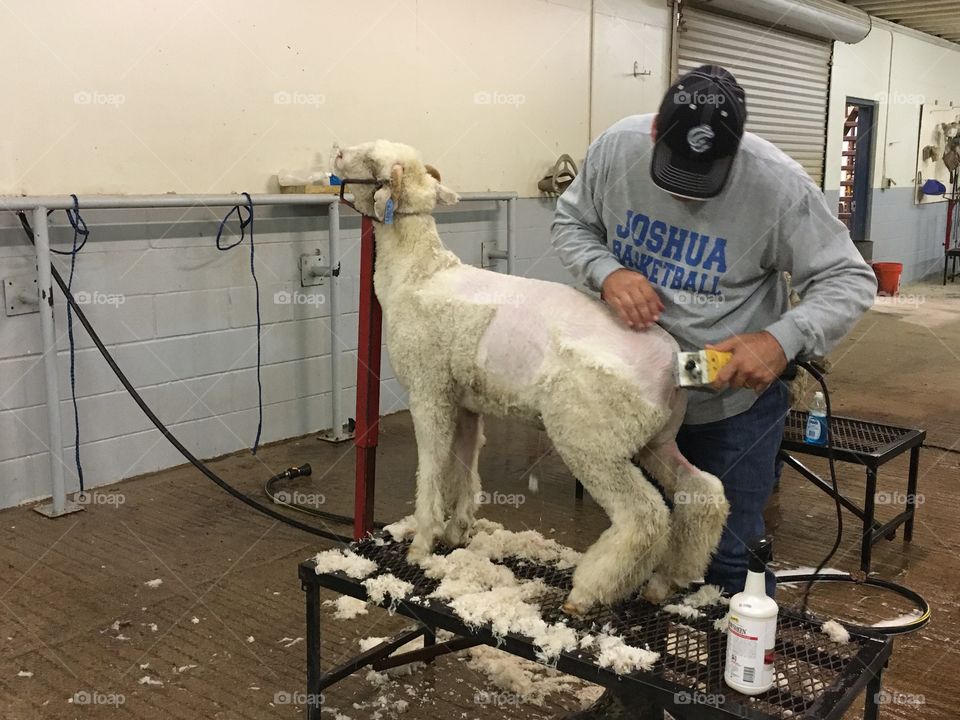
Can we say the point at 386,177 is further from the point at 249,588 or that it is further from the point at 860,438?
the point at 860,438

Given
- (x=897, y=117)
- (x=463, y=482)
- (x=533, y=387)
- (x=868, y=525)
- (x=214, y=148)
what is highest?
(x=897, y=117)

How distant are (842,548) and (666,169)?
2.20m

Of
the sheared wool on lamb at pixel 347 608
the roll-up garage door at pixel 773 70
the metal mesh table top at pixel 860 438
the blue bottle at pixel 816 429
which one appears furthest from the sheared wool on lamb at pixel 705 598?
the roll-up garage door at pixel 773 70

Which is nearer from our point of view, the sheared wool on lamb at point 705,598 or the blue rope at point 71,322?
the sheared wool on lamb at point 705,598

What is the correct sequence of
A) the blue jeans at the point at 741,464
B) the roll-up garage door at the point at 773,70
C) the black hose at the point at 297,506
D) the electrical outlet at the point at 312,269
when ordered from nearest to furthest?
the blue jeans at the point at 741,464 < the black hose at the point at 297,506 < the electrical outlet at the point at 312,269 < the roll-up garage door at the point at 773,70

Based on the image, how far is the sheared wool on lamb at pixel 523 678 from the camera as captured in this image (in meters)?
2.26

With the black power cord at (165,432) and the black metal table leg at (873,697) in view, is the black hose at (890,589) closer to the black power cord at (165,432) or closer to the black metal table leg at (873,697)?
the black metal table leg at (873,697)

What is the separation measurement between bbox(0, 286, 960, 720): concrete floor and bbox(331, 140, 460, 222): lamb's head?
1277 millimetres

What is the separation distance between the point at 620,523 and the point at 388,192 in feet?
3.02

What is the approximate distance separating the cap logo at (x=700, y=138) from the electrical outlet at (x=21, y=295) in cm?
281

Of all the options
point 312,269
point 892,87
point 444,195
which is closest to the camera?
point 444,195

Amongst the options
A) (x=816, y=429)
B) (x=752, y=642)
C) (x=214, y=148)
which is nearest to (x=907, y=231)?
(x=816, y=429)

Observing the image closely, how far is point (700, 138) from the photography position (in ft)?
5.27

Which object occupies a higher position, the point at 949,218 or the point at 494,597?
the point at 949,218
